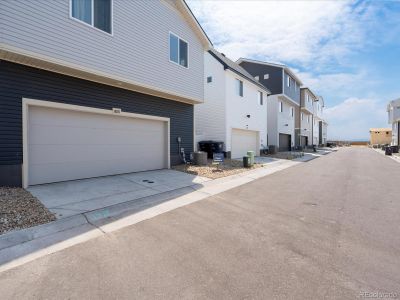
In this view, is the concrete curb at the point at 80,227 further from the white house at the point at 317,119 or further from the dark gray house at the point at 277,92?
the white house at the point at 317,119

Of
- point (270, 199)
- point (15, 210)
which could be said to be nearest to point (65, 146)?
point (15, 210)

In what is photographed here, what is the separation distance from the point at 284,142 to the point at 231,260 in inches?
1084

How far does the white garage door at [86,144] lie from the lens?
751 cm

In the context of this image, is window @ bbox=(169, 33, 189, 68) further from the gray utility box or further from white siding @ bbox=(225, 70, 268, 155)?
white siding @ bbox=(225, 70, 268, 155)

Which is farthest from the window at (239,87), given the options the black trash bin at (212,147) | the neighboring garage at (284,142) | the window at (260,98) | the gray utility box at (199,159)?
the neighboring garage at (284,142)

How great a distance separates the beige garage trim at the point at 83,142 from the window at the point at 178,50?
3.00 meters

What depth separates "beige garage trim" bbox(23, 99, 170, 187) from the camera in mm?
7398

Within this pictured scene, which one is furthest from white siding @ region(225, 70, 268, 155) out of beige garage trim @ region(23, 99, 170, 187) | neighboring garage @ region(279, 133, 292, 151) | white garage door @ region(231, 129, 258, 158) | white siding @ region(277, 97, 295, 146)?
beige garage trim @ region(23, 99, 170, 187)

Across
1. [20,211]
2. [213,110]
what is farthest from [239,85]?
[20,211]

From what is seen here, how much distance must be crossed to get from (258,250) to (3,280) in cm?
360

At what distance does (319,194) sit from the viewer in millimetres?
7742

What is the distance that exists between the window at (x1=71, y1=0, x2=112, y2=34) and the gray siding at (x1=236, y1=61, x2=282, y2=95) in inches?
812

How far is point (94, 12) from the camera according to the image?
7992 mm

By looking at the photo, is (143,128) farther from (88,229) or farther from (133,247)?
(133,247)
